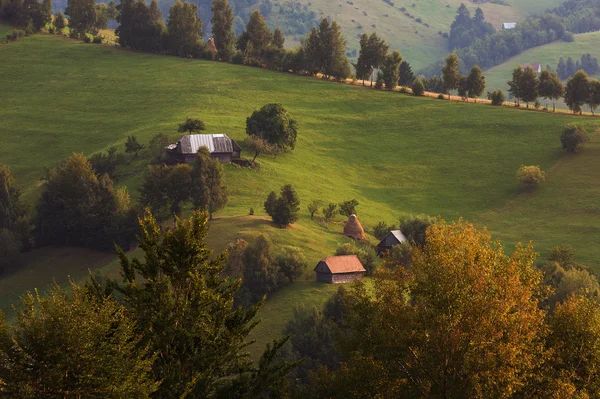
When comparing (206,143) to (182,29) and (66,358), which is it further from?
(66,358)

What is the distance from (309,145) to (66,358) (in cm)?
11697

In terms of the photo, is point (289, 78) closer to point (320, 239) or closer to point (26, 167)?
point (26, 167)

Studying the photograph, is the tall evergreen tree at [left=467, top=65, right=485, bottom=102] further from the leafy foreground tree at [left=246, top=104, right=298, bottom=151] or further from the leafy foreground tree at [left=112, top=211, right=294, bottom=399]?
the leafy foreground tree at [left=112, top=211, right=294, bottom=399]

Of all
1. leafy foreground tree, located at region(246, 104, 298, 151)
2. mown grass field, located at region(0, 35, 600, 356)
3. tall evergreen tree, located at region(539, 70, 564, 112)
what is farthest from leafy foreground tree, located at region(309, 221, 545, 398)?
tall evergreen tree, located at region(539, 70, 564, 112)

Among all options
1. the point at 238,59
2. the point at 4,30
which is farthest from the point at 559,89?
the point at 4,30

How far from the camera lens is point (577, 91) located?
521 ft

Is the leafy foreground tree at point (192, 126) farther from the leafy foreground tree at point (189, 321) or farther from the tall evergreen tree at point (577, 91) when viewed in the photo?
the leafy foreground tree at point (189, 321)

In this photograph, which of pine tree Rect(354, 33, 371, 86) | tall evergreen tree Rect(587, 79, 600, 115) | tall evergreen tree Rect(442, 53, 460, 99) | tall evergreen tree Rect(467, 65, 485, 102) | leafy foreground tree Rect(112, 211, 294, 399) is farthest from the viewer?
pine tree Rect(354, 33, 371, 86)

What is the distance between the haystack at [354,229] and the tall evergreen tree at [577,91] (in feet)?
239

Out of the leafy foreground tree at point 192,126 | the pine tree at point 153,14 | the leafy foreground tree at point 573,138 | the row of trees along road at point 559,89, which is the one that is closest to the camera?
the leafy foreground tree at point 192,126

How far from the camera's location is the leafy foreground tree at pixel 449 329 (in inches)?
1384

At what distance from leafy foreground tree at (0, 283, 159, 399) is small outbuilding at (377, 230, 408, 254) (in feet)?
245

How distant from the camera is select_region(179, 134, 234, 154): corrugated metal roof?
119m

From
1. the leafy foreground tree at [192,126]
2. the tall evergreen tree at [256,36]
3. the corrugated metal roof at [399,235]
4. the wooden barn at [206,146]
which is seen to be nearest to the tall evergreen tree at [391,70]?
the tall evergreen tree at [256,36]
